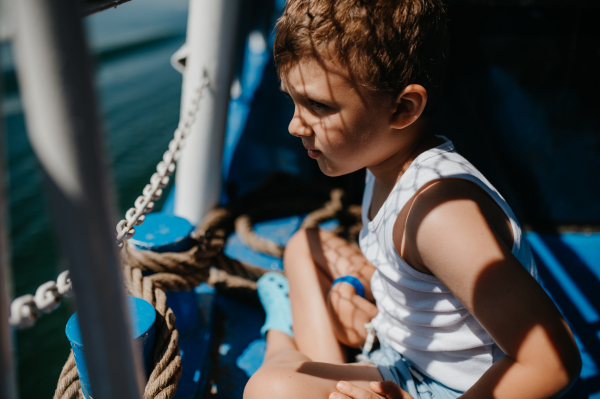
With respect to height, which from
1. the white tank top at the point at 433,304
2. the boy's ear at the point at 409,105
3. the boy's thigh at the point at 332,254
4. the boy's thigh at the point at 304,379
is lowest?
the boy's thigh at the point at 332,254

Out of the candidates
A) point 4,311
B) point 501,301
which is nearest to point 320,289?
point 501,301

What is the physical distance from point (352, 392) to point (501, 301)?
0.29 m

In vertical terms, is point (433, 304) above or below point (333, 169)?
below

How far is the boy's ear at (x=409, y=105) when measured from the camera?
74 centimetres

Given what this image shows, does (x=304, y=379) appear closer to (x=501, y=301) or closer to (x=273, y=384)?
(x=273, y=384)

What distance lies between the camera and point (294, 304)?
A: 1.08 m

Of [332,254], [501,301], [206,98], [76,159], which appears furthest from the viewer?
[206,98]

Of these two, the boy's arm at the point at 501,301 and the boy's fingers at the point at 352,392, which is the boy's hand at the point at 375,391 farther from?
the boy's arm at the point at 501,301

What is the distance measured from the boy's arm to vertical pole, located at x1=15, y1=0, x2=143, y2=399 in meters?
0.44

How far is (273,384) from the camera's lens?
755 mm

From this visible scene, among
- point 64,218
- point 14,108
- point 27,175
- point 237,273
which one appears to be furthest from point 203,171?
point 14,108

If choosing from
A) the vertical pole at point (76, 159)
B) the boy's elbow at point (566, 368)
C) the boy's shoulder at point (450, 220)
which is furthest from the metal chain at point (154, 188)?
the boy's elbow at point (566, 368)

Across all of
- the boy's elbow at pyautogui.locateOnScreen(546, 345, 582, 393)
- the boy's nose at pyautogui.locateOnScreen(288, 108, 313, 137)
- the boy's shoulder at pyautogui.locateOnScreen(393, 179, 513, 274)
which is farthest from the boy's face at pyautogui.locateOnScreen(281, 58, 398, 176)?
the boy's elbow at pyautogui.locateOnScreen(546, 345, 582, 393)

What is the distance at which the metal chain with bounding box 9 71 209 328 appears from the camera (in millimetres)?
409
